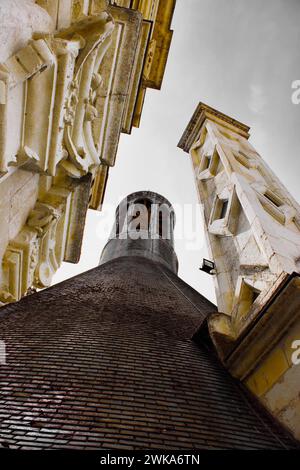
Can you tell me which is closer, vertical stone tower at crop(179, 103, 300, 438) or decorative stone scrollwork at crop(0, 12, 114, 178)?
vertical stone tower at crop(179, 103, 300, 438)

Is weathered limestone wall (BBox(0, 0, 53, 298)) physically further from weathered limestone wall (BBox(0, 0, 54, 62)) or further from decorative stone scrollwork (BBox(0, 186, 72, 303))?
decorative stone scrollwork (BBox(0, 186, 72, 303))

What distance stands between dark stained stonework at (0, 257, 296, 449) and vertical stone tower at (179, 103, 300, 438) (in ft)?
0.71

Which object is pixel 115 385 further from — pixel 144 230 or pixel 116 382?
pixel 144 230

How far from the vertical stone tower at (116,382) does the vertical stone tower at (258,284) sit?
21cm

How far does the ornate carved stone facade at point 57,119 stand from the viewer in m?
2.89

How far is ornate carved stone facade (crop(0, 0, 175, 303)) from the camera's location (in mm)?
2889

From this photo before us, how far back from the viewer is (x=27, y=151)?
126 inches

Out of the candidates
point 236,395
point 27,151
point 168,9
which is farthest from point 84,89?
point 168,9

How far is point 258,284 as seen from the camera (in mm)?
2818

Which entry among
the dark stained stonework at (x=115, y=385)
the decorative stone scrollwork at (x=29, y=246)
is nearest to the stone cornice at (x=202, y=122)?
the decorative stone scrollwork at (x=29, y=246)

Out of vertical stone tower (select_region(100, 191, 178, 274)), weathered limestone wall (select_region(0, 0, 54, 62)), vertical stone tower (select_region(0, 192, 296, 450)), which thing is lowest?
vertical stone tower (select_region(100, 191, 178, 274))

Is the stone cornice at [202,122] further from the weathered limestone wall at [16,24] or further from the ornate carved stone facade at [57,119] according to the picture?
the weathered limestone wall at [16,24]

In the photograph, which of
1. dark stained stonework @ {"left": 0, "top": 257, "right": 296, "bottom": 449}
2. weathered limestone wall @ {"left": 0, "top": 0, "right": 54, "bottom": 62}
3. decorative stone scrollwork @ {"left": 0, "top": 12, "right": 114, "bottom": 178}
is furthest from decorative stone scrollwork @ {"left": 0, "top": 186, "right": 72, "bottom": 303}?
weathered limestone wall @ {"left": 0, "top": 0, "right": 54, "bottom": 62}

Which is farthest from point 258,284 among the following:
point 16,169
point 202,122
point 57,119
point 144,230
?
point 144,230
